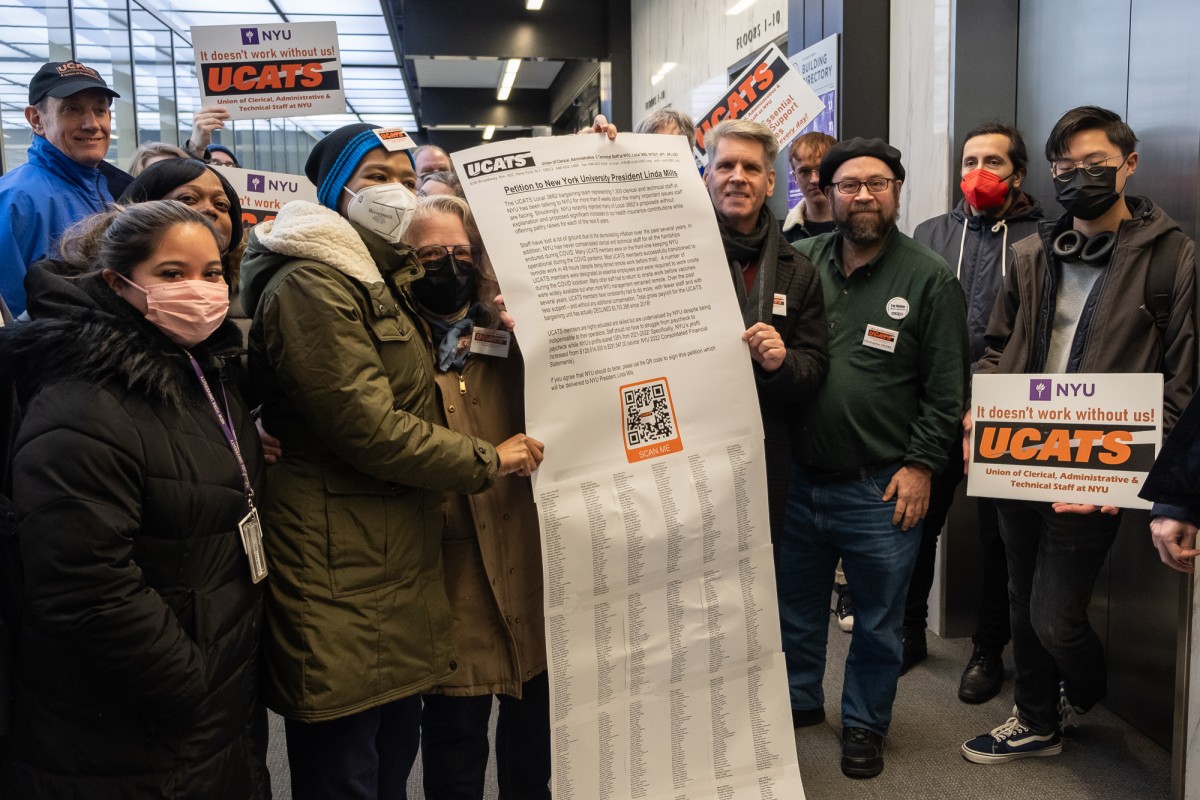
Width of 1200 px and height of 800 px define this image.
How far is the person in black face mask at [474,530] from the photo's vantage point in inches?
74.8

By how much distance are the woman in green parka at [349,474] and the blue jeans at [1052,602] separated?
1.55 m

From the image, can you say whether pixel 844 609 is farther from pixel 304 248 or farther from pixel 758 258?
pixel 304 248

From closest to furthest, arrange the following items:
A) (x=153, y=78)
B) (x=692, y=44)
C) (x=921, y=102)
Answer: (x=921, y=102) < (x=692, y=44) < (x=153, y=78)

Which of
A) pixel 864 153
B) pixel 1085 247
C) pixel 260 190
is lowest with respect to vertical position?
pixel 1085 247

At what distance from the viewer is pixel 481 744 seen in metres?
2.02

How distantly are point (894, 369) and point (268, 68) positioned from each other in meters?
3.07

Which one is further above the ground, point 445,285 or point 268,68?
point 268,68

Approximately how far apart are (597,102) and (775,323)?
8.10 m

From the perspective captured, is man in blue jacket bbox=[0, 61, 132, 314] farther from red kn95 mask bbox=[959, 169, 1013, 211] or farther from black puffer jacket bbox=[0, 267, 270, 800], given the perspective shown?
red kn95 mask bbox=[959, 169, 1013, 211]

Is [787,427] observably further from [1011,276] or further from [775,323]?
[1011,276]

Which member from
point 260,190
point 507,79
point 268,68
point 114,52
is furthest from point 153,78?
point 507,79

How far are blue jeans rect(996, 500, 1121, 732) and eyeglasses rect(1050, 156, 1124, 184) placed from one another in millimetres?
889

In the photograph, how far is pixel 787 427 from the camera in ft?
8.40

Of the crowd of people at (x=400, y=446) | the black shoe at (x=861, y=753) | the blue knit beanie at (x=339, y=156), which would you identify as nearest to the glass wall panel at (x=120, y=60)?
the crowd of people at (x=400, y=446)
